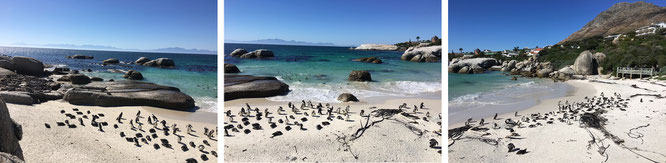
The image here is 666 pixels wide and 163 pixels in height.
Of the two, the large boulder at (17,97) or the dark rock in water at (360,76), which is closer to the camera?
the large boulder at (17,97)

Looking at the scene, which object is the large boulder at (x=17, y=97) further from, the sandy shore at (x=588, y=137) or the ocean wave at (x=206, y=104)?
the sandy shore at (x=588, y=137)

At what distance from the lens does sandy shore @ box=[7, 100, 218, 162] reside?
2451 millimetres

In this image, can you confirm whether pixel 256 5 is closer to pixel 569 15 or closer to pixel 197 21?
pixel 197 21

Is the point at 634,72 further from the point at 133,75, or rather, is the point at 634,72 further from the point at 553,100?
the point at 133,75

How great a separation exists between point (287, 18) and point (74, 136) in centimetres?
247

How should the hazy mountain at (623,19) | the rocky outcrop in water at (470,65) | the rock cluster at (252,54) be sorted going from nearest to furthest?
the hazy mountain at (623,19), the rocky outcrop in water at (470,65), the rock cluster at (252,54)

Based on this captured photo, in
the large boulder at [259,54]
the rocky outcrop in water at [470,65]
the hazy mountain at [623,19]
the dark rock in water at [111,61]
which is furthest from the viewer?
the large boulder at [259,54]

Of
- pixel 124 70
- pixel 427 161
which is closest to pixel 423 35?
pixel 427 161

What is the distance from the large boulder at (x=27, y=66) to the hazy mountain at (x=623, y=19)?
5.10 meters

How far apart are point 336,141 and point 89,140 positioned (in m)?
2.06

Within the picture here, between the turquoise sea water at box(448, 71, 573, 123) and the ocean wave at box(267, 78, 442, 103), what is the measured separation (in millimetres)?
679

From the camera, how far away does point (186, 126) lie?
11.3ft

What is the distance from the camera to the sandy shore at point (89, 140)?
2.45 meters

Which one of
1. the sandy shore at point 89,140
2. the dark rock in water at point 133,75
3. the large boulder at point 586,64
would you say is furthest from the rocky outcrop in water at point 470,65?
the dark rock in water at point 133,75
